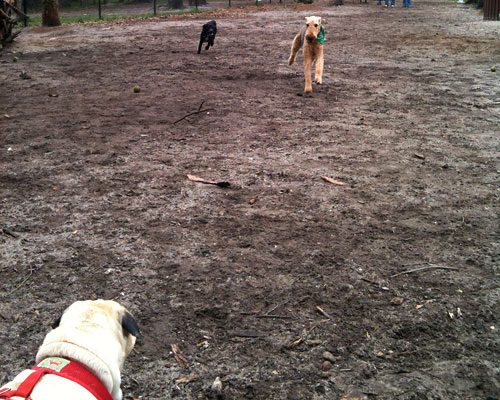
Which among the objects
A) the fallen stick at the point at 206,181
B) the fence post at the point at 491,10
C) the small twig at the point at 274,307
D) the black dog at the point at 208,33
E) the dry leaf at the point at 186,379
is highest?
the fence post at the point at 491,10

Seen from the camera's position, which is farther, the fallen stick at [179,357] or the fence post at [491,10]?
the fence post at [491,10]

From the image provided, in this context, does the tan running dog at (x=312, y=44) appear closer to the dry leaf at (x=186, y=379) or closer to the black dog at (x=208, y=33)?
the black dog at (x=208, y=33)

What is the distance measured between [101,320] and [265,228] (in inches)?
81.9

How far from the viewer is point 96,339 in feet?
7.31

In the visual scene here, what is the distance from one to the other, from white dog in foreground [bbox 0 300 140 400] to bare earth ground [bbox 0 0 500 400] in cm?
51

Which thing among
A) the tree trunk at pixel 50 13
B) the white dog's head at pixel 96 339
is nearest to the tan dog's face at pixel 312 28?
the white dog's head at pixel 96 339

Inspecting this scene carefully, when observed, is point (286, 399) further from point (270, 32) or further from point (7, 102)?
point (270, 32)

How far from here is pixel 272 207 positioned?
458 centimetres

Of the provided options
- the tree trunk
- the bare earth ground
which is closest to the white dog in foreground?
the bare earth ground

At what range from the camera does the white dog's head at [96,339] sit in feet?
6.98

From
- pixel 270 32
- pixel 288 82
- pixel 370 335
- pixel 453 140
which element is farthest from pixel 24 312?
pixel 270 32

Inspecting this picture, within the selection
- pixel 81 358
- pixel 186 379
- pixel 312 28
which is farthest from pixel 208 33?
pixel 81 358

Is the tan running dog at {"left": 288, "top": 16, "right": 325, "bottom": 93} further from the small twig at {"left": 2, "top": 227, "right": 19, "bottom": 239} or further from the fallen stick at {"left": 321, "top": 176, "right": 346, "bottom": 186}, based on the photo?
the small twig at {"left": 2, "top": 227, "right": 19, "bottom": 239}

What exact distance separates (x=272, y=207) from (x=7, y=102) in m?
5.35
